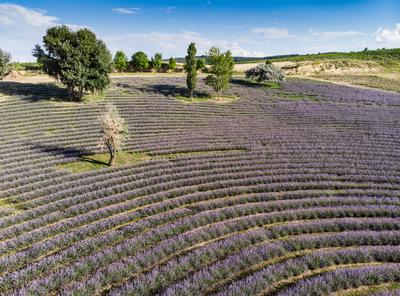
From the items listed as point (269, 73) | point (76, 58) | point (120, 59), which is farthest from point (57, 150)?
point (120, 59)

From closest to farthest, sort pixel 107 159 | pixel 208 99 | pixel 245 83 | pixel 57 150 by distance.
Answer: pixel 107 159 → pixel 57 150 → pixel 208 99 → pixel 245 83

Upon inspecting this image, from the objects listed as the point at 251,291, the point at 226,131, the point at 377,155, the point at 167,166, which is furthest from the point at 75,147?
the point at 377,155

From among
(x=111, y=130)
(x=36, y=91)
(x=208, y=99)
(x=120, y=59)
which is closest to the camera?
(x=111, y=130)

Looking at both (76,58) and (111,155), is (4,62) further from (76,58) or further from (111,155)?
(111,155)

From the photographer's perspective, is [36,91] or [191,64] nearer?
[36,91]

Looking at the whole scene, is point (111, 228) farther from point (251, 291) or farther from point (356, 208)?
point (356, 208)

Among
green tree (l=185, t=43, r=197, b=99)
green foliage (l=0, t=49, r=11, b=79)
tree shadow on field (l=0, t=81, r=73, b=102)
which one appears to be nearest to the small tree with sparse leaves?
tree shadow on field (l=0, t=81, r=73, b=102)

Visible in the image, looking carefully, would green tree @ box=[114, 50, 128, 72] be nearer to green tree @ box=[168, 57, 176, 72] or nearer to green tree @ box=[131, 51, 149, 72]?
green tree @ box=[131, 51, 149, 72]
